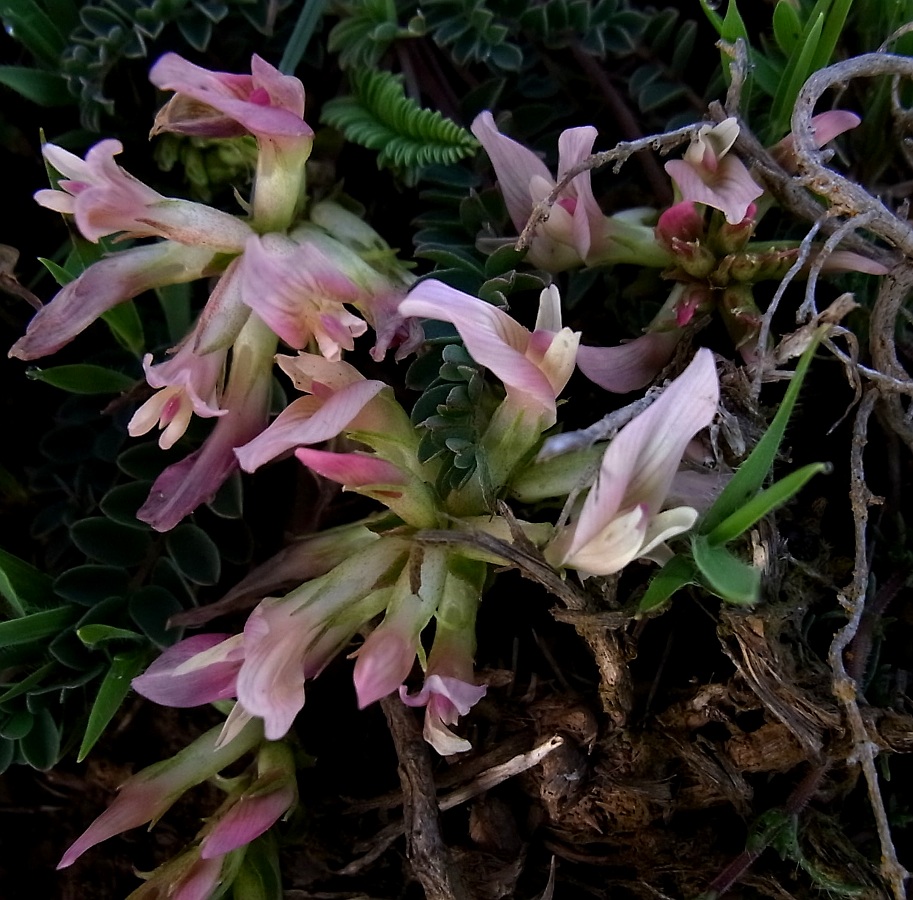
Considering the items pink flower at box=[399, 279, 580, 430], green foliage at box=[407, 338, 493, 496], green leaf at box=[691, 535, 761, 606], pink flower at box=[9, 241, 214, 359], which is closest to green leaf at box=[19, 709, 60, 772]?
pink flower at box=[9, 241, 214, 359]

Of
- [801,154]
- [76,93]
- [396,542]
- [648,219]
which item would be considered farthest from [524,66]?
[396,542]

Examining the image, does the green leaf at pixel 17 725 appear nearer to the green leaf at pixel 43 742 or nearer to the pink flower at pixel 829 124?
the green leaf at pixel 43 742

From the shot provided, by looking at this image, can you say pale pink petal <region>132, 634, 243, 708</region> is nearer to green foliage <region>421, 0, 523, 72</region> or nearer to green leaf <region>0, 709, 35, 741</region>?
green leaf <region>0, 709, 35, 741</region>

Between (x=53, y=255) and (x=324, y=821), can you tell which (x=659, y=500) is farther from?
(x=53, y=255)

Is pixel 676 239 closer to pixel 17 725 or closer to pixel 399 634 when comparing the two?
pixel 399 634

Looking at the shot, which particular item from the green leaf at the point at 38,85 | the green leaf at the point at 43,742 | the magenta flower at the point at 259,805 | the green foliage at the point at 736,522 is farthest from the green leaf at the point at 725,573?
the green leaf at the point at 38,85

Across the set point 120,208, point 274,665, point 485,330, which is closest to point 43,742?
point 274,665
